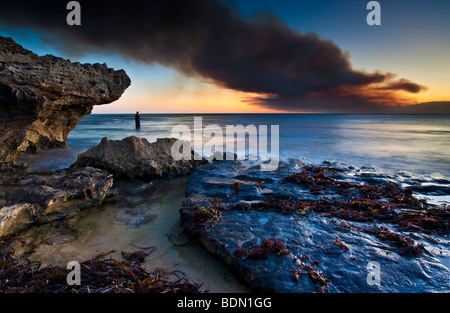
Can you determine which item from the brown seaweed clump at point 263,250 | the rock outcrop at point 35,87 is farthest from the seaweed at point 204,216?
the rock outcrop at point 35,87

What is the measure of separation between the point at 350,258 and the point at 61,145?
13.6 meters

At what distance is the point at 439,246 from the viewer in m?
3.38

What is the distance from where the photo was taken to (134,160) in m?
7.16

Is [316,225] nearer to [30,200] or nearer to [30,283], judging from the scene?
[30,283]

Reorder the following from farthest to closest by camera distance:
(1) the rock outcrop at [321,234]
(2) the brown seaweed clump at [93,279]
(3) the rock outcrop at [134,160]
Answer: (3) the rock outcrop at [134,160]
(1) the rock outcrop at [321,234]
(2) the brown seaweed clump at [93,279]

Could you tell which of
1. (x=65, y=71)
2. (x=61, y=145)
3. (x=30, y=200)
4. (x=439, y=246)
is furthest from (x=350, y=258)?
(x=61, y=145)

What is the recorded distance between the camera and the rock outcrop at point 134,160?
275 inches

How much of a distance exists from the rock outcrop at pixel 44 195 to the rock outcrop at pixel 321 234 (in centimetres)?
227

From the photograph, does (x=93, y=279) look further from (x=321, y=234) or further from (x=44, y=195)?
(x=321, y=234)

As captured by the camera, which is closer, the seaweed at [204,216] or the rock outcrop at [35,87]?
the seaweed at [204,216]

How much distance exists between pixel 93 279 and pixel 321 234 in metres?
3.35

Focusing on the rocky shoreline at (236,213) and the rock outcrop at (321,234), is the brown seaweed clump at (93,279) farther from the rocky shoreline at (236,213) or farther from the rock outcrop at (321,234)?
the rock outcrop at (321,234)

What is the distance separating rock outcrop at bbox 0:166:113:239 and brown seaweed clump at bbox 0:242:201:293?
3.14 ft

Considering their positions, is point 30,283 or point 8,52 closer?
point 30,283
